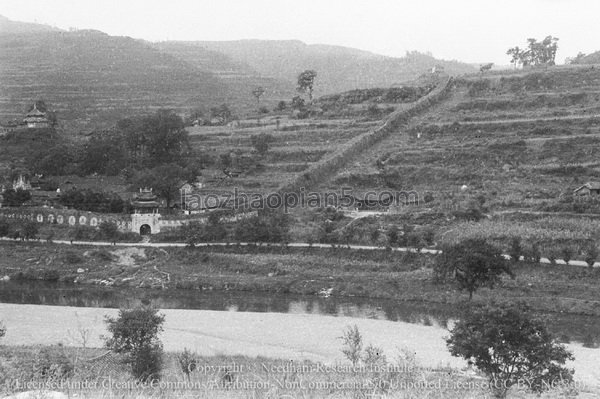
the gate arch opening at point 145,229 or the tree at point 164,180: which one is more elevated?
the tree at point 164,180

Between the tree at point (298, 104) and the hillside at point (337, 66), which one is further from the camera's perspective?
the hillside at point (337, 66)

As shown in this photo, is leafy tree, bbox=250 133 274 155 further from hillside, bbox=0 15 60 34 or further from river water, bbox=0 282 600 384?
hillside, bbox=0 15 60 34

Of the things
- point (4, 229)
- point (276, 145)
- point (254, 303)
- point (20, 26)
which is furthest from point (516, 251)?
point (20, 26)

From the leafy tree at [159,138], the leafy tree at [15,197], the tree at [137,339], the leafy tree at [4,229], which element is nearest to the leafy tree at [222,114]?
the leafy tree at [159,138]

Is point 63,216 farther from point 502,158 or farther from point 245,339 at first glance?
point 502,158

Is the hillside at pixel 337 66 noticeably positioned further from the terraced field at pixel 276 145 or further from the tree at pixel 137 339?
the tree at pixel 137 339

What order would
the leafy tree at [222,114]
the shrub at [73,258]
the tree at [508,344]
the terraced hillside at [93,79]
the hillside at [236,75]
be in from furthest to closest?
the hillside at [236,75]
the terraced hillside at [93,79]
the leafy tree at [222,114]
the shrub at [73,258]
the tree at [508,344]

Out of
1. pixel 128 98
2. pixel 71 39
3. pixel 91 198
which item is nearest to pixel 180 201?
pixel 91 198
